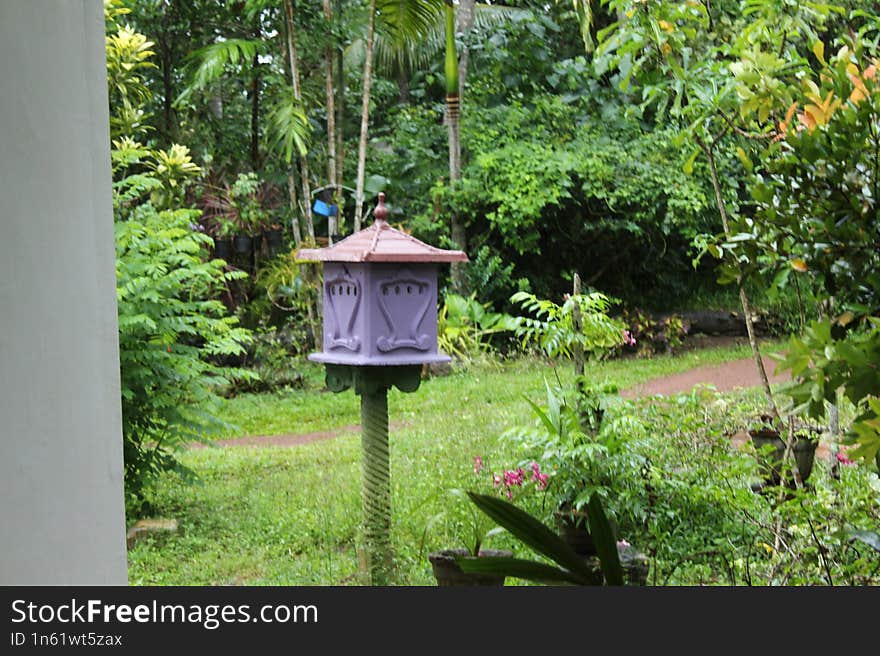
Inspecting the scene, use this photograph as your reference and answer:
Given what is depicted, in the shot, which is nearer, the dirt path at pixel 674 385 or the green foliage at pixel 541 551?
the green foliage at pixel 541 551

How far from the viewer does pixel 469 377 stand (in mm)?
4180

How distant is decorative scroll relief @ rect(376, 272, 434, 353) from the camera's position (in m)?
2.21

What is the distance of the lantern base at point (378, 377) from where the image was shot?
2.25 m

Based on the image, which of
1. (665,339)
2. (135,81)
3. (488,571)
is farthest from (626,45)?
(665,339)

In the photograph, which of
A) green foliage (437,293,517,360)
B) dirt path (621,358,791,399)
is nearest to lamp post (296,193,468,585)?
dirt path (621,358,791,399)

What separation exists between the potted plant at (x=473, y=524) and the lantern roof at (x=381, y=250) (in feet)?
1.79

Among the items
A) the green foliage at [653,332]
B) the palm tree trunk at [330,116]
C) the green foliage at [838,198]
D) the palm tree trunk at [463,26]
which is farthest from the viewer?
the palm tree trunk at [463,26]

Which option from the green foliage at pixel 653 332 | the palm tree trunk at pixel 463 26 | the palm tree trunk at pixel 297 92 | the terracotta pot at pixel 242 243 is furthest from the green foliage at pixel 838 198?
the terracotta pot at pixel 242 243

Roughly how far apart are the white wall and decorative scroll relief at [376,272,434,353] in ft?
3.28

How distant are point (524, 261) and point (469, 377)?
28.2 inches

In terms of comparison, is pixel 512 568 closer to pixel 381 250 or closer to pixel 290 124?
pixel 381 250

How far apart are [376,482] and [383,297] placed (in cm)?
49

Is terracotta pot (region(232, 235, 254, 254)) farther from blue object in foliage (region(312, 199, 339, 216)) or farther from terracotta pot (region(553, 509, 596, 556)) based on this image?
terracotta pot (region(553, 509, 596, 556))

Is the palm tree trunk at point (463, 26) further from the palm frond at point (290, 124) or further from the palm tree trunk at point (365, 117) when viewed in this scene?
the palm frond at point (290, 124)
